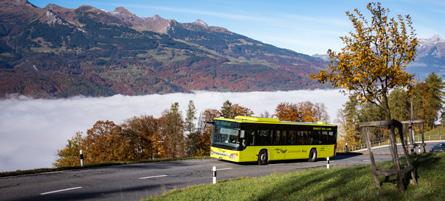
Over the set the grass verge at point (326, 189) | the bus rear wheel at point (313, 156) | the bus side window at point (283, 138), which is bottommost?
the bus rear wheel at point (313, 156)

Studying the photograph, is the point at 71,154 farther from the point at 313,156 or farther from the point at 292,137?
the point at 292,137

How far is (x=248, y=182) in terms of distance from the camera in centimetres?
1553

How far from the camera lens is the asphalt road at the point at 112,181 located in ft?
47.8

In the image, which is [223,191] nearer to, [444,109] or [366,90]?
[366,90]

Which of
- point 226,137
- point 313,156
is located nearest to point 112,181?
point 226,137

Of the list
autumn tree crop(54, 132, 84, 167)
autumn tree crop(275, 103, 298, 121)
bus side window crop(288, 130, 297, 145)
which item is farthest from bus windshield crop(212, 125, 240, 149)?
autumn tree crop(54, 132, 84, 167)

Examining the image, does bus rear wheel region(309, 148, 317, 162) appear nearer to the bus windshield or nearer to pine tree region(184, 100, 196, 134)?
the bus windshield

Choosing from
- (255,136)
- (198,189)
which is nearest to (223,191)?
(198,189)

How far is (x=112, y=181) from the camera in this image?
58.3 ft

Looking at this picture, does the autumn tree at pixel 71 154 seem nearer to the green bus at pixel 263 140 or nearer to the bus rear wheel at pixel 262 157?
the green bus at pixel 263 140

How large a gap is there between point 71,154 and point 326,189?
3331 inches

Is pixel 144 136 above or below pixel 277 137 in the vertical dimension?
below

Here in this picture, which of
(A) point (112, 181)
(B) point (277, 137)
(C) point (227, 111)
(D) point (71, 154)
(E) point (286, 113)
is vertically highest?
(C) point (227, 111)

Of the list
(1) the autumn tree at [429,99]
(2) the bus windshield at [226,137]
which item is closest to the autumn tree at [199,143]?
(1) the autumn tree at [429,99]
